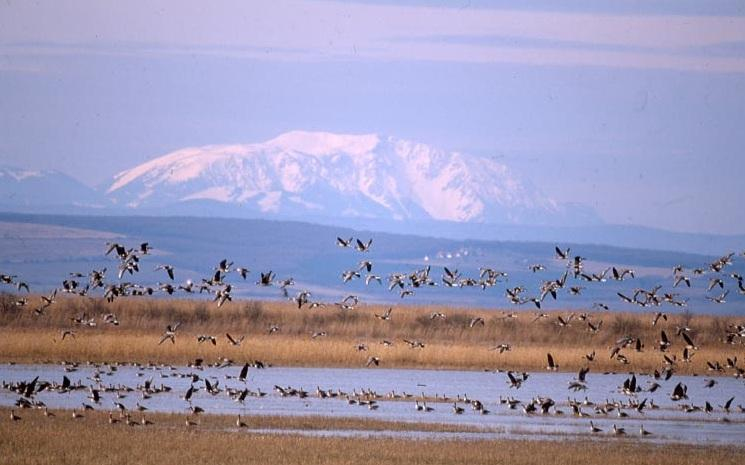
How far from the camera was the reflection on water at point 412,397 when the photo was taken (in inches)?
1371

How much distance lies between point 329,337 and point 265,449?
3286 centimetres

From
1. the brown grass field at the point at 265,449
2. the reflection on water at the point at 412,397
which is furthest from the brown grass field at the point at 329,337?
the brown grass field at the point at 265,449

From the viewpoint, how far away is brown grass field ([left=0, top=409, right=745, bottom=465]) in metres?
26.8

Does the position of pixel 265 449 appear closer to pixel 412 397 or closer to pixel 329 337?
pixel 412 397

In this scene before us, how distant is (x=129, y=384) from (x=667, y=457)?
55.1 ft

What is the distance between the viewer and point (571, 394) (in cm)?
4341

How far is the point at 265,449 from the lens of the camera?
91.9ft

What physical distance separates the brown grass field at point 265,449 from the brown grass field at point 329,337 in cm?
1830

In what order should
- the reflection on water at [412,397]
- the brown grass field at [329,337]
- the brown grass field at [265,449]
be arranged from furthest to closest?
the brown grass field at [329,337] < the reflection on water at [412,397] < the brown grass field at [265,449]

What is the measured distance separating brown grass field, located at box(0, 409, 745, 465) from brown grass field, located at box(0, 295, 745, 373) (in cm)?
1830

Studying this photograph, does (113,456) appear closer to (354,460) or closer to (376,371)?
(354,460)

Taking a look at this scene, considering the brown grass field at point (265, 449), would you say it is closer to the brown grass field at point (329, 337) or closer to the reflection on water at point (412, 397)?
the reflection on water at point (412, 397)

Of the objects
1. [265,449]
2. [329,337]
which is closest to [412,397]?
[265,449]

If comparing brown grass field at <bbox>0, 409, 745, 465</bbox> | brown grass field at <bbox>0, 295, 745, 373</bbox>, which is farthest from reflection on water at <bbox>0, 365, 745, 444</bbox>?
brown grass field at <bbox>0, 295, 745, 373</bbox>
